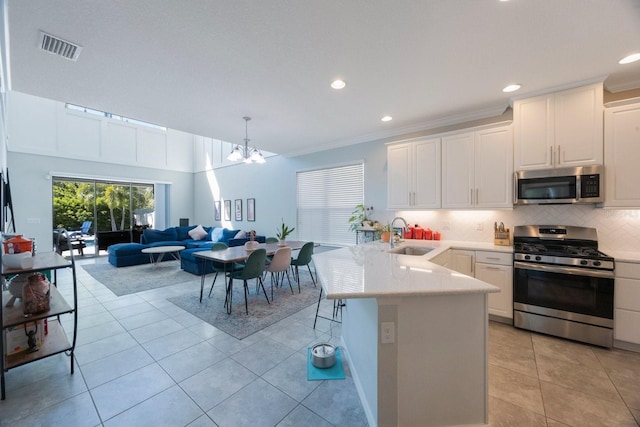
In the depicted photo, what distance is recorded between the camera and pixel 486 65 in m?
2.41

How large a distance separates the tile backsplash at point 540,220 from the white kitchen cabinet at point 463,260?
0.59 meters

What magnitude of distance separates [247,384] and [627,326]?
3.46 m

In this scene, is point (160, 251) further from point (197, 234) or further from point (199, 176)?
point (199, 176)

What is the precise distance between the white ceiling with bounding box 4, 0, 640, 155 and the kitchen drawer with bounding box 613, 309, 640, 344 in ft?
7.66

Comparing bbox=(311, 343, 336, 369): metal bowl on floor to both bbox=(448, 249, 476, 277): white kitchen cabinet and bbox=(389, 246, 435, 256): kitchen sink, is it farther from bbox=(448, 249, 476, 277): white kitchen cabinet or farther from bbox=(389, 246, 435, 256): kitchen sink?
bbox=(448, 249, 476, 277): white kitchen cabinet

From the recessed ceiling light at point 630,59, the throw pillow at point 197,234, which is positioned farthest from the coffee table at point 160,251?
the recessed ceiling light at point 630,59

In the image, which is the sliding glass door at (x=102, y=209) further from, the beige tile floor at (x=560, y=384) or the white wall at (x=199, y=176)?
the beige tile floor at (x=560, y=384)

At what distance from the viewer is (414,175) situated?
3.78m

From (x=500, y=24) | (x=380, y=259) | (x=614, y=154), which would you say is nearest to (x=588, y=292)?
(x=614, y=154)

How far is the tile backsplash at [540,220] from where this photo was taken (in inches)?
109

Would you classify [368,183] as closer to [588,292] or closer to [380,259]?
[380,259]

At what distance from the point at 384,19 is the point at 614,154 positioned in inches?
109

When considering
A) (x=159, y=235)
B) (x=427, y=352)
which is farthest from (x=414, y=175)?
(x=159, y=235)

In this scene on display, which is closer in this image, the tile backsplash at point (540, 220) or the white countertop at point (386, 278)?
the white countertop at point (386, 278)
